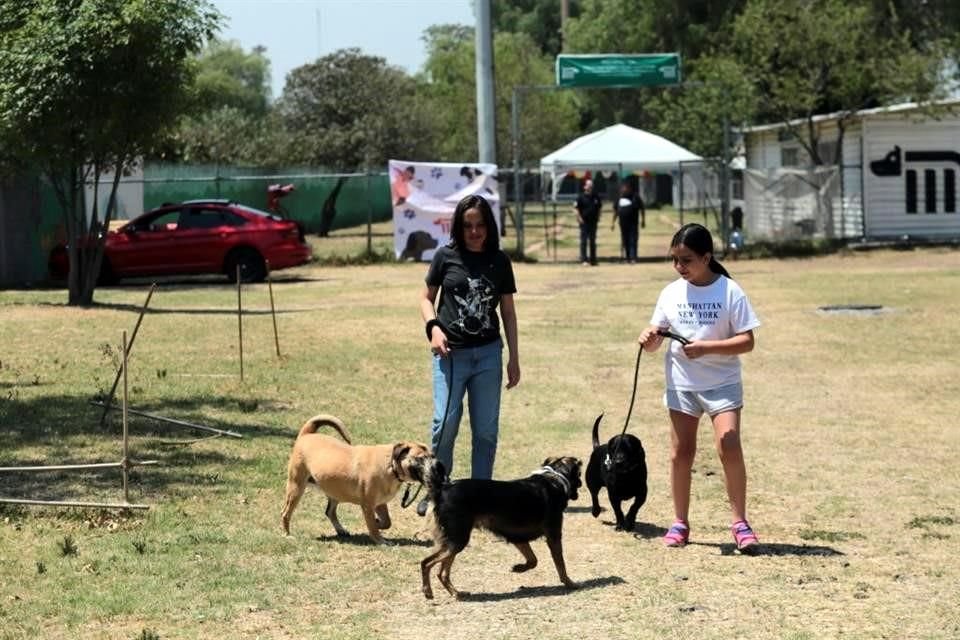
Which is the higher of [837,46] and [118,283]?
[837,46]

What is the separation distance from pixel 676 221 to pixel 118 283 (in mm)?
32558

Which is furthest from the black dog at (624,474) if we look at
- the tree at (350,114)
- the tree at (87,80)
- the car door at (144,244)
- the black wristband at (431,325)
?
the tree at (350,114)

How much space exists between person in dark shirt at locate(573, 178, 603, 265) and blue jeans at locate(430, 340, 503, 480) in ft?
81.5

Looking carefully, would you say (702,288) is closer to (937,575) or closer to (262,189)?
(937,575)

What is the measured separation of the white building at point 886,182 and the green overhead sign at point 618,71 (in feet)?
13.0

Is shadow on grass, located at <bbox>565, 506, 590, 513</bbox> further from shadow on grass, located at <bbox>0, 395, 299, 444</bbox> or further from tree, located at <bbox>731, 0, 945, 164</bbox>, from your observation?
tree, located at <bbox>731, 0, 945, 164</bbox>

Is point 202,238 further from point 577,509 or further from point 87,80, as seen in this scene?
point 577,509

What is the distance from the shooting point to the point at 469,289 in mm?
8156

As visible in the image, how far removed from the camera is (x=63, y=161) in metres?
22.8

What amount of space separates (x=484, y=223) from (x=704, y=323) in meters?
1.27

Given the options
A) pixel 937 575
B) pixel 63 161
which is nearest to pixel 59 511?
pixel 937 575

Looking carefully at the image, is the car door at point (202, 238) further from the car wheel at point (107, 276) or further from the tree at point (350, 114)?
the tree at point (350, 114)

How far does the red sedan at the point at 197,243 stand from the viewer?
29.3m

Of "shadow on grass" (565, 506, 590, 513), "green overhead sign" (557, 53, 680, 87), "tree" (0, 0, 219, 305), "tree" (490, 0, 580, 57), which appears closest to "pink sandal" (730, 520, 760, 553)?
"shadow on grass" (565, 506, 590, 513)
